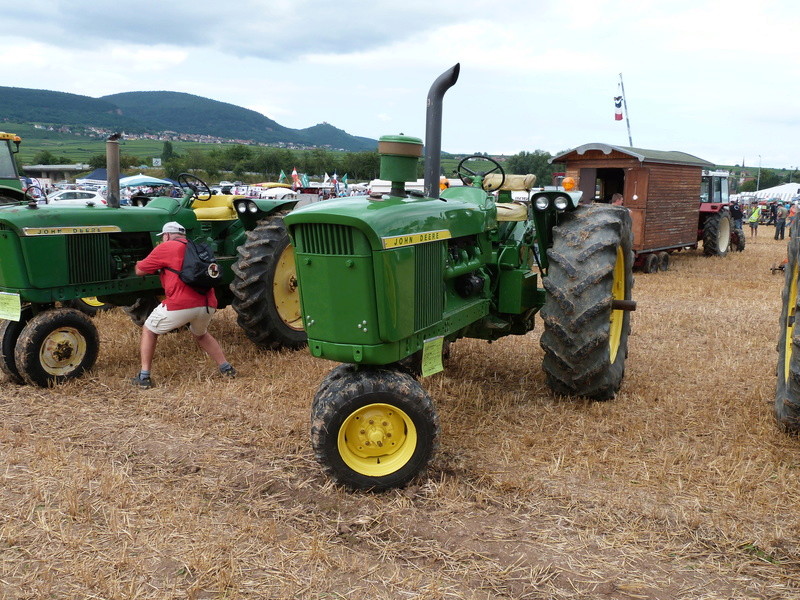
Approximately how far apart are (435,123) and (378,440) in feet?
6.77

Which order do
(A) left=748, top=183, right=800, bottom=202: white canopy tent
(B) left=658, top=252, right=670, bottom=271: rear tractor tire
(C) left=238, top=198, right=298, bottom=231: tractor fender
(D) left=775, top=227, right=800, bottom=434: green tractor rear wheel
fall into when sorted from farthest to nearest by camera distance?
(A) left=748, top=183, right=800, bottom=202: white canopy tent, (B) left=658, top=252, right=670, bottom=271: rear tractor tire, (C) left=238, top=198, right=298, bottom=231: tractor fender, (D) left=775, top=227, right=800, bottom=434: green tractor rear wheel

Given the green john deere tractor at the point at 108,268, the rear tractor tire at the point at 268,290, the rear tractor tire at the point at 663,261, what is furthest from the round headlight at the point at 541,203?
the rear tractor tire at the point at 663,261

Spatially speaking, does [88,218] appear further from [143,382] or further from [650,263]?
[650,263]

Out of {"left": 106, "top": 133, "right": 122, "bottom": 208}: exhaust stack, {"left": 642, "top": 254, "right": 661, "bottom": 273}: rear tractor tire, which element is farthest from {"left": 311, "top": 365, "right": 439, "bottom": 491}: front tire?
{"left": 642, "top": 254, "right": 661, "bottom": 273}: rear tractor tire

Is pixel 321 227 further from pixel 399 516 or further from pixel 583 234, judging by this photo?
pixel 583 234

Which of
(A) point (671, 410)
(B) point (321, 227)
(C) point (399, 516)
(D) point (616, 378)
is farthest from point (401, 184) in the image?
(A) point (671, 410)

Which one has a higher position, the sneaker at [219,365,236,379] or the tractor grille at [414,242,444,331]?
the tractor grille at [414,242,444,331]

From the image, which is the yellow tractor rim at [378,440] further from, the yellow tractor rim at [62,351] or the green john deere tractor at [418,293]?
the yellow tractor rim at [62,351]

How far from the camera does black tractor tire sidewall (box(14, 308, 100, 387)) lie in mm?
5102

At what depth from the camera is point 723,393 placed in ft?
16.4

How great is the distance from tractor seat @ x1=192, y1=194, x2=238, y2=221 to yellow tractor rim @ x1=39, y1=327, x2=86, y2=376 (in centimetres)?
189

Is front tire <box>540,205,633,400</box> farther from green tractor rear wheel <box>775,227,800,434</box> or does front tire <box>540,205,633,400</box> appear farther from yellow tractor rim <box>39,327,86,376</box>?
yellow tractor rim <box>39,327,86,376</box>

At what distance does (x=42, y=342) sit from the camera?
517 cm

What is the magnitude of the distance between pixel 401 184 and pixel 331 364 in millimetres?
2360
